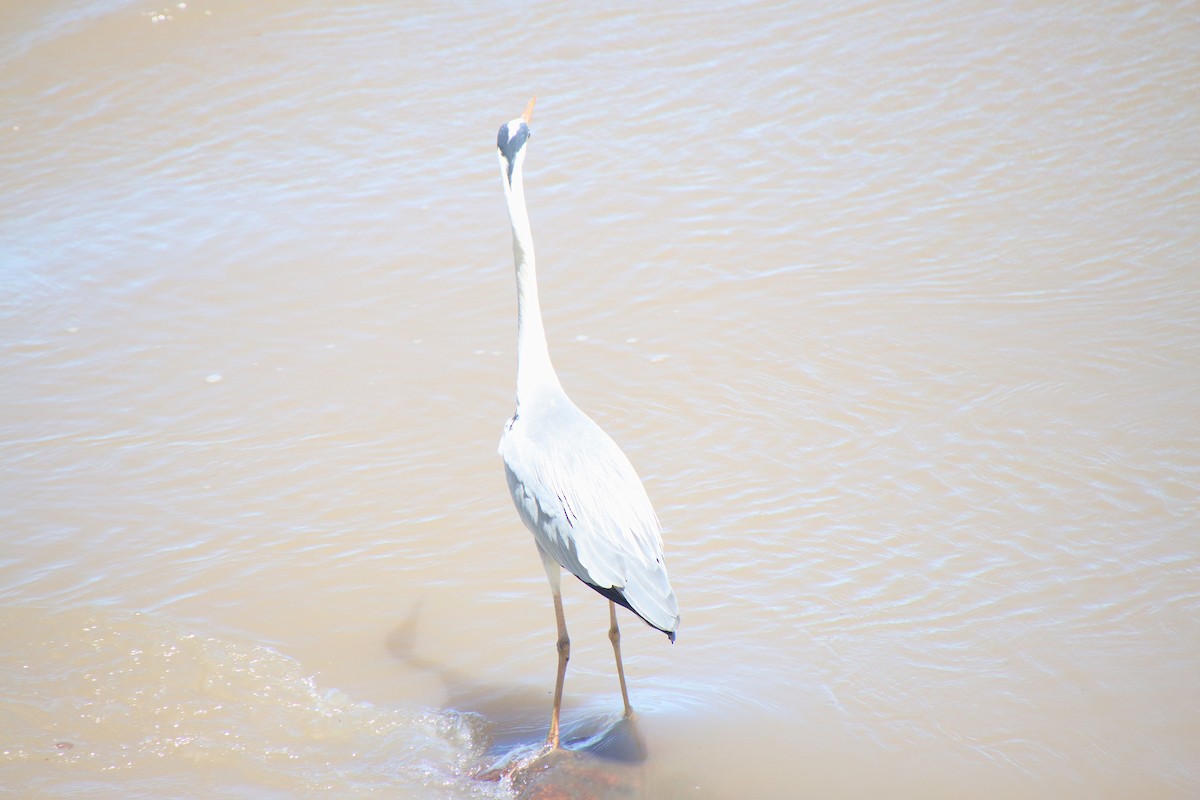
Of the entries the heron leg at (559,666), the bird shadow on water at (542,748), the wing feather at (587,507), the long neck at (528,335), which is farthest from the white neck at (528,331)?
the bird shadow on water at (542,748)

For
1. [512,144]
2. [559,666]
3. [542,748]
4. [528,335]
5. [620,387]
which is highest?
[512,144]

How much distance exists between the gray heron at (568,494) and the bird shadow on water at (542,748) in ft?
0.25

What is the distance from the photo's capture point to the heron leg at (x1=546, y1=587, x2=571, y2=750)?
3383 millimetres

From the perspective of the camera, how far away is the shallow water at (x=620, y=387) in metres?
3.48

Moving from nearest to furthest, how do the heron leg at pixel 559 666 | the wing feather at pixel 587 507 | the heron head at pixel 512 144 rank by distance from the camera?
the wing feather at pixel 587 507 → the heron leg at pixel 559 666 → the heron head at pixel 512 144

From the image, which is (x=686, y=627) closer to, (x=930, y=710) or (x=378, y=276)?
(x=930, y=710)

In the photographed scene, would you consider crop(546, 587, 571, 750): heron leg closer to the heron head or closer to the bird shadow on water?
the bird shadow on water

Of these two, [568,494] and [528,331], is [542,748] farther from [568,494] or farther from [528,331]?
[528,331]

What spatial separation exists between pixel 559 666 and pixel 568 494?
0.57 m

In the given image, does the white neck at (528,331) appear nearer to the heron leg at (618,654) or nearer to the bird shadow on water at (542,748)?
the heron leg at (618,654)

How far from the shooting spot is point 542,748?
3377 mm

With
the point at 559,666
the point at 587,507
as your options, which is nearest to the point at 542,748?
the point at 559,666

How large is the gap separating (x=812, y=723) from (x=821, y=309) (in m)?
2.64

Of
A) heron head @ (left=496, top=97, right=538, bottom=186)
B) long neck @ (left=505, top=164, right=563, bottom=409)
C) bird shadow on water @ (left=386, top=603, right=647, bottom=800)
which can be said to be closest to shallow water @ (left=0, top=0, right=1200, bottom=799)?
bird shadow on water @ (left=386, top=603, right=647, bottom=800)
